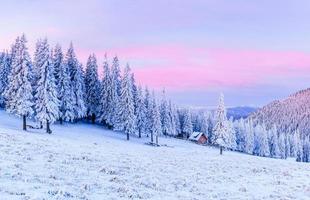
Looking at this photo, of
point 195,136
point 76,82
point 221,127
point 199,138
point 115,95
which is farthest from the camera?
point 195,136

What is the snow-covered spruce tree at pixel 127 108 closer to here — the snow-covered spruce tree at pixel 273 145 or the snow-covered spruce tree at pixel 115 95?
the snow-covered spruce tree at pixel 115 95

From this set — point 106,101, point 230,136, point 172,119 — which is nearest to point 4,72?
point 106,101

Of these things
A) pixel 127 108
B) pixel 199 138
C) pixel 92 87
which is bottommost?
pixel 199 138

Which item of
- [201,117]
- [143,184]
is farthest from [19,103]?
[201,117]

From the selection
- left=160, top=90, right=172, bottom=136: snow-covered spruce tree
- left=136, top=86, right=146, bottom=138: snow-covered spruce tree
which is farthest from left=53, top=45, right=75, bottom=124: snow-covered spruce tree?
left=160, top=90, right=172, bottom=136: snow-covered spruce tree

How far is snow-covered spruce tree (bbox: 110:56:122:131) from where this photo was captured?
95.2 metres

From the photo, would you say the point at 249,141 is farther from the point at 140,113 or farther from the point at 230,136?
the point at 230,136

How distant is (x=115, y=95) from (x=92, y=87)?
7058 millimetres

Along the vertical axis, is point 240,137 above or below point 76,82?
below

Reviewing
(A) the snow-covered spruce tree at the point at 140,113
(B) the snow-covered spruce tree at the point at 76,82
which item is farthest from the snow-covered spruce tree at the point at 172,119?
(B) the snow-covered spruce tree at the point at 76,82

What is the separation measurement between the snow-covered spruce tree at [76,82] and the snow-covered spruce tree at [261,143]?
83.2 metres

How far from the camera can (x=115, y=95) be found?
99.7 meters

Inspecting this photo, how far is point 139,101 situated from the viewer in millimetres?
102750

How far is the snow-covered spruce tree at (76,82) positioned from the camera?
307 ft
